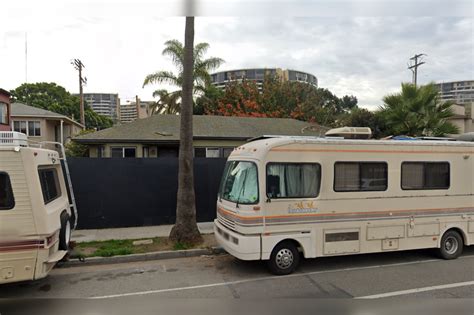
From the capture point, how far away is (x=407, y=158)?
671cm

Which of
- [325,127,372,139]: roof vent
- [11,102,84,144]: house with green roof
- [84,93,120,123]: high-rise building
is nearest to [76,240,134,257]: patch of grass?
[325,127,372,139]: roof vent

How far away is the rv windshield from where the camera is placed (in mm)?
5887

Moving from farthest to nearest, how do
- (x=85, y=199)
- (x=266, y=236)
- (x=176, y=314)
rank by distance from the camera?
(x=85, y=199) → (x=266, y=236) → (x=176, y=314)

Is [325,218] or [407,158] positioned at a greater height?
[407,158]

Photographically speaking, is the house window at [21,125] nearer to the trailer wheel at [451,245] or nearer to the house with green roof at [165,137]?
the house with green roof at [165,137]

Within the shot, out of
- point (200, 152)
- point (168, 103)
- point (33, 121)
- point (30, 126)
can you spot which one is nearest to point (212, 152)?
point (200, 152)

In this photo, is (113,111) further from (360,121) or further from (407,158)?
(407,158)

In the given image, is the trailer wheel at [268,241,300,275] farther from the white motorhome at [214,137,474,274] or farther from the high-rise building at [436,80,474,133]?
the high-rise building at [436,80,474,133]

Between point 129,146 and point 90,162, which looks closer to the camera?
point 90,162

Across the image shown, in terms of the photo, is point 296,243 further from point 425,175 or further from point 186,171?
point 425,175

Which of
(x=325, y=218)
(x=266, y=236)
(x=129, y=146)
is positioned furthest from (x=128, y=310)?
(x=129, y=146)

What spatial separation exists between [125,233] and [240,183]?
4.39m

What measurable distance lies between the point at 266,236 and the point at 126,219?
5.44 metres

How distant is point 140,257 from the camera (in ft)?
22.5
